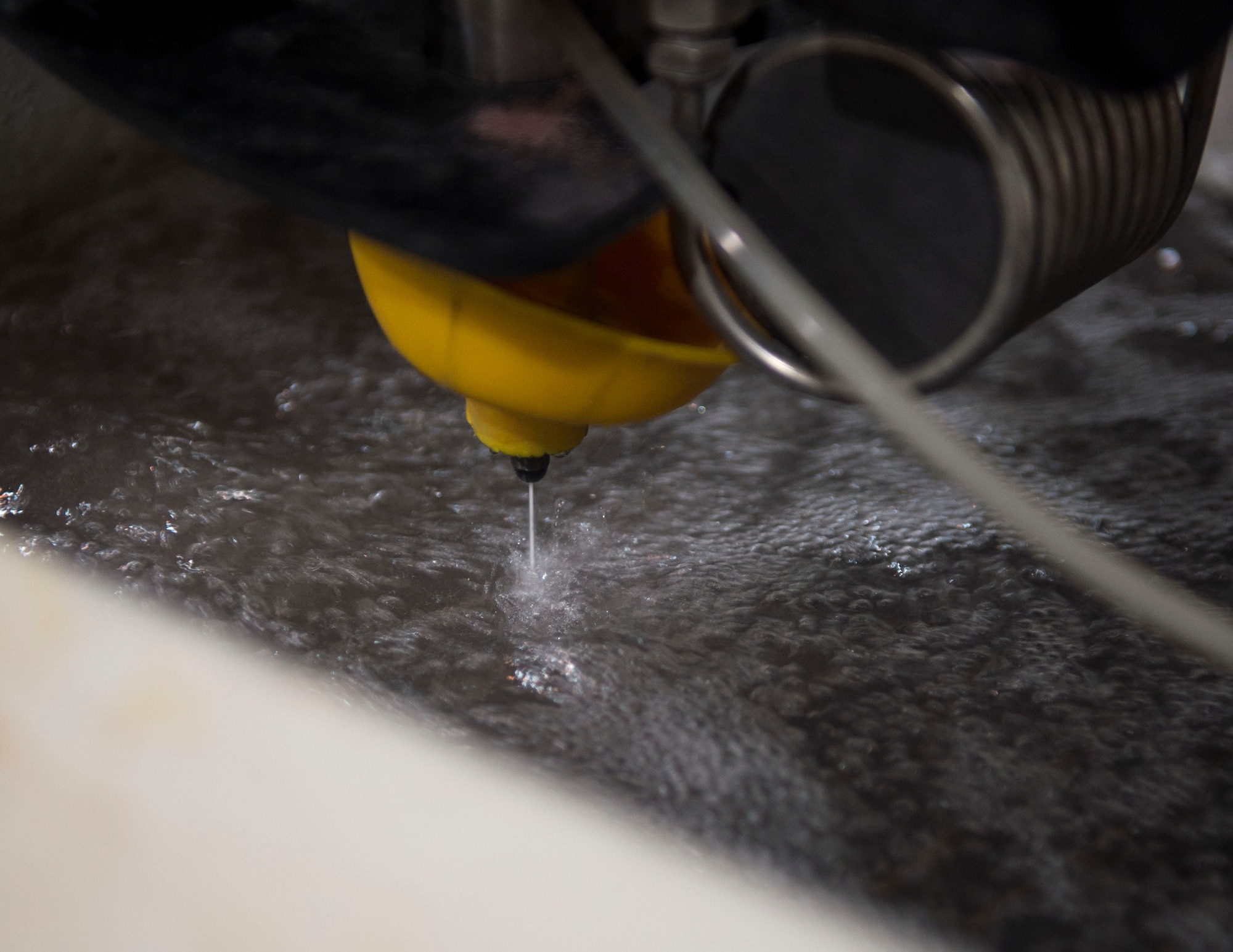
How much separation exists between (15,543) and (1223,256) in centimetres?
89

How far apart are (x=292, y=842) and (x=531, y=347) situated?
0.68 feet

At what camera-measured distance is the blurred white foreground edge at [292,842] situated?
1.34 feet

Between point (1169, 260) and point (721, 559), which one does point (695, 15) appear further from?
point (1169, 260)

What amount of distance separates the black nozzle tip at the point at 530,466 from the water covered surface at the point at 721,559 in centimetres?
8

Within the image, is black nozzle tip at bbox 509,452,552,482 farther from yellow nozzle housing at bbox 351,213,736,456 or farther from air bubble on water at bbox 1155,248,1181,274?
air bubble on water at bbox 1155,248,1181,274

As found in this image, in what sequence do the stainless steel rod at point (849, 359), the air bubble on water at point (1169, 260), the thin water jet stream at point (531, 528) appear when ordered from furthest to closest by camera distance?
the air bubble on water at point (1169, 260) → the thin water jet stream at point (531, 528) → the stainless steel rod at point (849, 359)

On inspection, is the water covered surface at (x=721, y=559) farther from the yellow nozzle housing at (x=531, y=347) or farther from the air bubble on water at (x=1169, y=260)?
the yellow nozzle housing at (x=531, y=347)

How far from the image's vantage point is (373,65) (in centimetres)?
43

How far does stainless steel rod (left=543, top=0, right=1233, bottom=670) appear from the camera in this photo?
337mm

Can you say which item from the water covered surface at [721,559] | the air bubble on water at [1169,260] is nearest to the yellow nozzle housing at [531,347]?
the water covered surface at [721,559]

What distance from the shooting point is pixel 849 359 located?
1.10 feet

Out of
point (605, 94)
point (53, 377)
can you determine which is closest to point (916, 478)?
point (605, 94)

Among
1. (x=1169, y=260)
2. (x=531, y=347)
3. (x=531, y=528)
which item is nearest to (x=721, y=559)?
(x=531, y=528)

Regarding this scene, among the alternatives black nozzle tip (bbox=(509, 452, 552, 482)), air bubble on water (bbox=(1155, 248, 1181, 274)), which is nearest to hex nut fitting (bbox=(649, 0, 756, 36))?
black nozzle tip (bbox=(509, 452, 552, 482))
